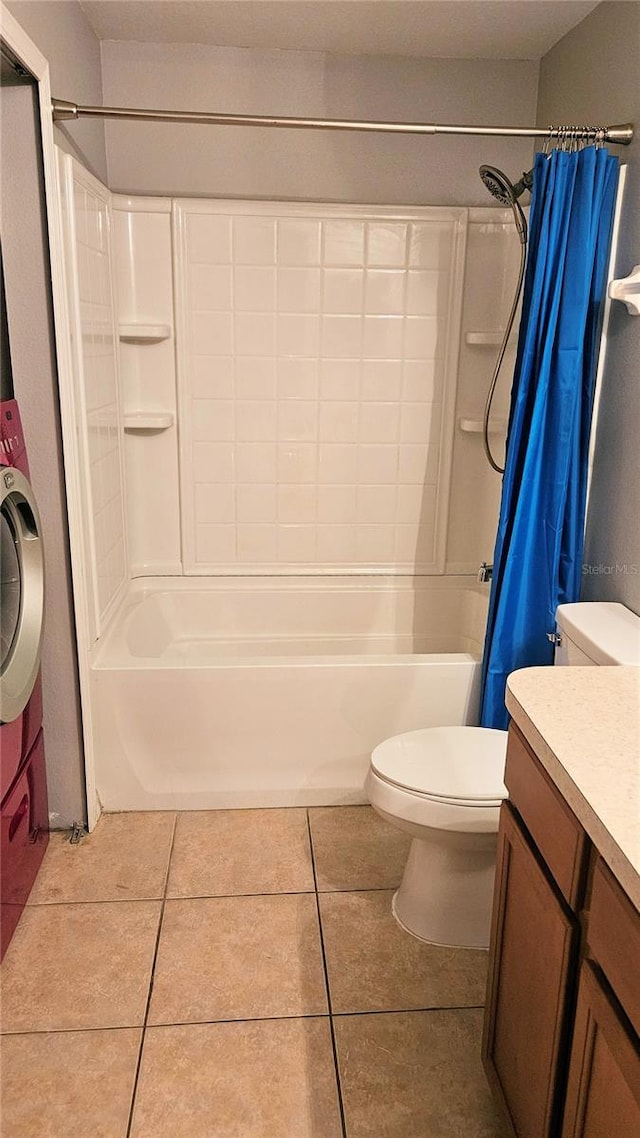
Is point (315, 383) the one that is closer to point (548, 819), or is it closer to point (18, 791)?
point (18, 791)

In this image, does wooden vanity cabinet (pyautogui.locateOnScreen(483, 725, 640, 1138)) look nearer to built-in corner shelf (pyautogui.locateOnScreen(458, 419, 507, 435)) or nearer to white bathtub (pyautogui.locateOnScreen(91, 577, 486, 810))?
white bathtub (pyautogui.locateOnScreen(91, 577, 486, 810))

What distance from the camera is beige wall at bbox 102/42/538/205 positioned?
108 inches

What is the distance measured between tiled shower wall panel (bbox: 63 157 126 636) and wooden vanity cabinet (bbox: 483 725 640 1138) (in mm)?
1553

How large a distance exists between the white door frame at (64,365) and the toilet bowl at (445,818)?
90 centimetres

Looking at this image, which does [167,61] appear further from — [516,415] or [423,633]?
[423,633]

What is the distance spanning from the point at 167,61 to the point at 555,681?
2.46m

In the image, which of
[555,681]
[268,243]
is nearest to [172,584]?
[268,243]

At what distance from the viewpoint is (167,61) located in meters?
2.73

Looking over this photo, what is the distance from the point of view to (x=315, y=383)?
3.06 m

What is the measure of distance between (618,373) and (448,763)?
112 centimetres

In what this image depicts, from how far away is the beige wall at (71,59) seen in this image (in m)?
2.00

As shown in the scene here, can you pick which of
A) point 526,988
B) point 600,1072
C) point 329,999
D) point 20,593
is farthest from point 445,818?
point 20,593

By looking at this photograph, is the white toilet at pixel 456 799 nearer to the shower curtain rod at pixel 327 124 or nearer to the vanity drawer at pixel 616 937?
the vanity drawer at pixel 616 937

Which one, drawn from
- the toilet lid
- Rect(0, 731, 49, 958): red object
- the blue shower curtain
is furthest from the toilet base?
Rect(0, 731, 49, 958): red object
